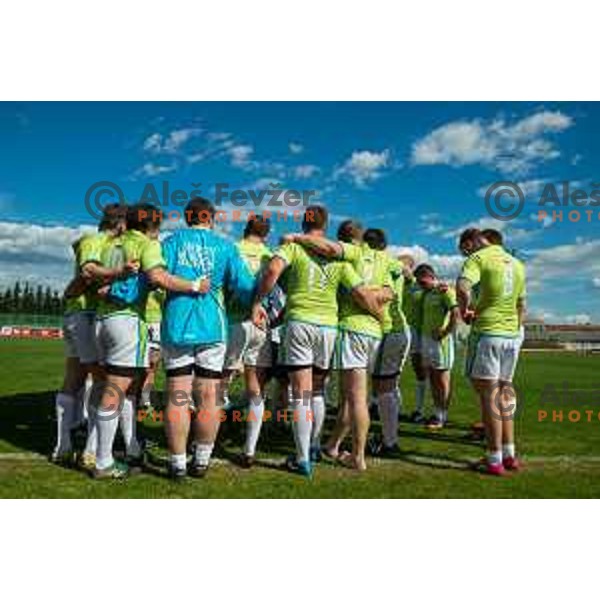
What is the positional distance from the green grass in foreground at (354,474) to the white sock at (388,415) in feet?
0.88

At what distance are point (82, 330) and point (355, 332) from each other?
264 cm

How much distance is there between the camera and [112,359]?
5.34 meters

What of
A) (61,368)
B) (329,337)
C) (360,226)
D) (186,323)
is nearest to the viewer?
(186,323)

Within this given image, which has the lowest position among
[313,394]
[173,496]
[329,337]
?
[173,496]

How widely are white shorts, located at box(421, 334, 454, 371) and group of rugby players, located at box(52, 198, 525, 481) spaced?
8.14ft

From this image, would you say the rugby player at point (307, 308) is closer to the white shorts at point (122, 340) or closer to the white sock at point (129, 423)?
the white shorts at point (122, 340)

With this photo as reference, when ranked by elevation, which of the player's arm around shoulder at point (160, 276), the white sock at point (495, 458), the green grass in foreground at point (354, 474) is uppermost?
the player's arm around shoulder at point (160, 276)

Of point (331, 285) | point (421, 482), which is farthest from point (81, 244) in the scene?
point (421, 482)

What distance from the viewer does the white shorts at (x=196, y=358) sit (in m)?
5.24

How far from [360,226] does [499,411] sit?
2250 millimetres

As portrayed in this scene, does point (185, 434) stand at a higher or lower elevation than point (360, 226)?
lower

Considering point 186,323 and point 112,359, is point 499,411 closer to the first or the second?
point 186,323

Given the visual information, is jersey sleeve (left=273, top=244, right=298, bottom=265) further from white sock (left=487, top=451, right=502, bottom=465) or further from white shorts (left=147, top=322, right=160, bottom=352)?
white shorts (left=147, top=322, right=160, bottom=352)

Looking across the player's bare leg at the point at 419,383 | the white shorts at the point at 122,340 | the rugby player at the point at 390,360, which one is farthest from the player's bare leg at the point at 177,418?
the player's bare leg at the point at 419,383
